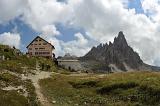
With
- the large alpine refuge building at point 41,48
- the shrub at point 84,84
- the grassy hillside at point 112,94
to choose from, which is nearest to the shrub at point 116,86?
the grassy hillside at point 112,94

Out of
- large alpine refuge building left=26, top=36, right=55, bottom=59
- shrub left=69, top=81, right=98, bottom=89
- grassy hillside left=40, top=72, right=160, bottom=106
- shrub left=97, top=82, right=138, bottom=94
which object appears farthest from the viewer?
large alpine refuge building left=26, top=36, right=55, bottom=59

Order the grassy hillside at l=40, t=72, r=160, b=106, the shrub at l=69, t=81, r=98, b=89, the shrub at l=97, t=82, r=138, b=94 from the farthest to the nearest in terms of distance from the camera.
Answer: the shrub at l=69, t=81, r=98, b=89, the shrub at l=97, t=82, r=138, b=94, the grassy hillside at l=40, t=72, r=160, b=106

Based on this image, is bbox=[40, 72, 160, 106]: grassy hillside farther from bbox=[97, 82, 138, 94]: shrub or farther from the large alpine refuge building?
the large alpine refuge building

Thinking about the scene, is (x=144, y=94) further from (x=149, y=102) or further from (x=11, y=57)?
(x=11, y=57)

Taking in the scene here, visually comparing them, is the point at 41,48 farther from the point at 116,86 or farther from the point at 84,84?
the point at 116,86

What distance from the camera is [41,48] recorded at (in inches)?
7736

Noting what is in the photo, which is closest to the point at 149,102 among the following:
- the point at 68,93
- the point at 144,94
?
the point at 144,94

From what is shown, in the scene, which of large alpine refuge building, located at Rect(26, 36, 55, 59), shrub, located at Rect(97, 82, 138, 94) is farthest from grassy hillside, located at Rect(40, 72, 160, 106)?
large alpine refuge building, located at Rect(26, 36, 55, 59)

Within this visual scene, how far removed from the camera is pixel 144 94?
50.3 meters

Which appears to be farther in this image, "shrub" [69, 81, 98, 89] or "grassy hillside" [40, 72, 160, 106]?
"shrub" [69, 81, 98, 89]

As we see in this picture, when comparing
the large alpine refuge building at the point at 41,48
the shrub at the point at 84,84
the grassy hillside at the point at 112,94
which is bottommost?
the grassy hillside at the point at 112,94

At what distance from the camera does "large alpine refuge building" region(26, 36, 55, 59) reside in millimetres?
197375

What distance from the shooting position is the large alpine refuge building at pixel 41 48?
197 metres

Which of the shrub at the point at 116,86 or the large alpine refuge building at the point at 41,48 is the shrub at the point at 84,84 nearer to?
the shrub at the point at 116,86
